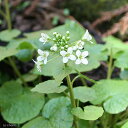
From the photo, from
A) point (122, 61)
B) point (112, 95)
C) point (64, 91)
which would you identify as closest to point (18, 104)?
point (64, 91)

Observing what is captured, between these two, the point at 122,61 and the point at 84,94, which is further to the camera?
the point at 122,61

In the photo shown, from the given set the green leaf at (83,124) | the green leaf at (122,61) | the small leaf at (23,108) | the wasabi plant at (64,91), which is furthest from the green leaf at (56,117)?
the green leaf at (122,61)

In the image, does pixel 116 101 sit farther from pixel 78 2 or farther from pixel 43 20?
pixel 78 2

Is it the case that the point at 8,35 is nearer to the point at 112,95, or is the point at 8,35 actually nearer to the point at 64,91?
the point at 64,91

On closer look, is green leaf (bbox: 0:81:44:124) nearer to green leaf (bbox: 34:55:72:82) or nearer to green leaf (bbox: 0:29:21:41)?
green leaf (bbox: 34:55:72:82)

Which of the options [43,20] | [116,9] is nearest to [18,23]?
[43,20]
